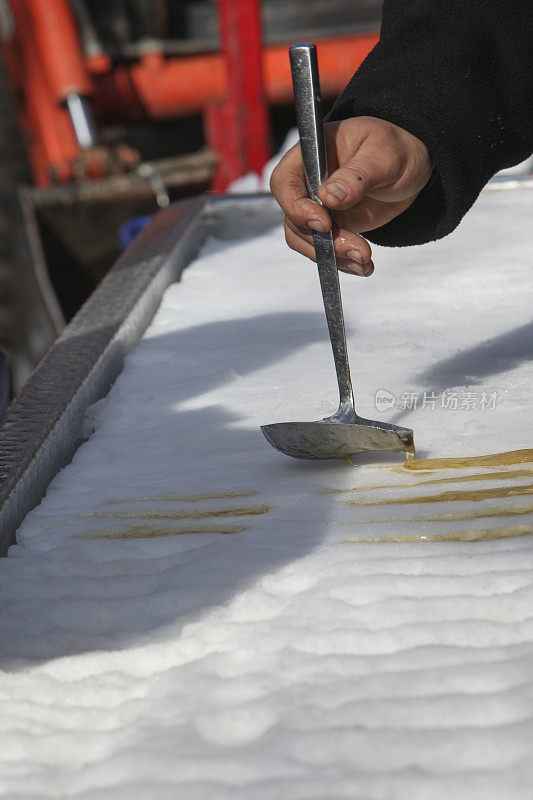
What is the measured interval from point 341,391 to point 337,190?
41 cm

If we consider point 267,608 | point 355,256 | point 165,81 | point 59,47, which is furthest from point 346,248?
point 165,81

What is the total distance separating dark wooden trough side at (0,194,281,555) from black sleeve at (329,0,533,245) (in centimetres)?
81

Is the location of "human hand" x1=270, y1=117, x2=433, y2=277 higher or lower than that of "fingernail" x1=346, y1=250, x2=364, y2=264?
higher

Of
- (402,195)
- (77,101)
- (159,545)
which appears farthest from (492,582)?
(77,101)

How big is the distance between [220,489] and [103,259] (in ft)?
14.1

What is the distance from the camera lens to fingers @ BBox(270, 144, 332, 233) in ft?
4.99

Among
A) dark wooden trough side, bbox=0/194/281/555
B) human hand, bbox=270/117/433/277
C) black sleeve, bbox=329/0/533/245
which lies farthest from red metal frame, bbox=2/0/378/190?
human hand, bbox=270/117/433/277

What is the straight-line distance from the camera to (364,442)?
1.67 metres

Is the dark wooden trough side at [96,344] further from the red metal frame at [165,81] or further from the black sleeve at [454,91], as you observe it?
the red metal frame at [165,81]

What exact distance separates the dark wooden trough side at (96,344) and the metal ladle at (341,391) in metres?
0.45

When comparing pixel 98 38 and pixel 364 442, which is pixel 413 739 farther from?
pixel 98 38

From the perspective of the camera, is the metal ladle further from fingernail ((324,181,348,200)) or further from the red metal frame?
the red metal frame

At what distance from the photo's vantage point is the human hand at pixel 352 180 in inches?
58.8

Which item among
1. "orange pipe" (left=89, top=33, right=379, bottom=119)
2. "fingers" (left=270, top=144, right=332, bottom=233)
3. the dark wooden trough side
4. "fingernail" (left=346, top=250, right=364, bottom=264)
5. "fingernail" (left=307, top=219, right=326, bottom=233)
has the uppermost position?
"fingers" (left=270, top=144, right=332, bottom=233)
